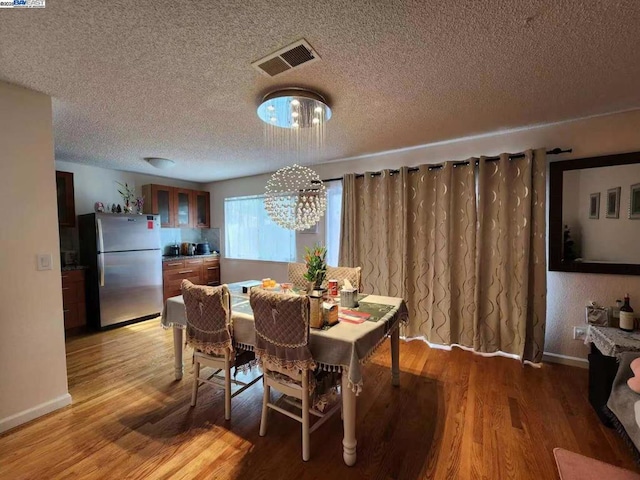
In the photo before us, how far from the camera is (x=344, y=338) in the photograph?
1.60 meters

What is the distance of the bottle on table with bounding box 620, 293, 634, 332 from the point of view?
2191 mm

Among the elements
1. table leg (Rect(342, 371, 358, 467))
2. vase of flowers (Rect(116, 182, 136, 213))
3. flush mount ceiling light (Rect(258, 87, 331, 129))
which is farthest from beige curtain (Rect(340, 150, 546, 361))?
vase of flowers (Rect(116, 182, 136, 213))

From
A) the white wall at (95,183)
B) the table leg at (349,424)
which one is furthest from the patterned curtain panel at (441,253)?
the white wall at (95,183)

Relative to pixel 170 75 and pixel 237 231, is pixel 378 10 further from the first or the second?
pixel 237 231

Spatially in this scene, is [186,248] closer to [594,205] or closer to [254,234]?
[254,234]

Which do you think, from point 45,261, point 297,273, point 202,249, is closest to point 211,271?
point 202,249

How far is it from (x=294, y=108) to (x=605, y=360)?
2.78m

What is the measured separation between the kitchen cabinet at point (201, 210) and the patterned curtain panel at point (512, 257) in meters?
4.56

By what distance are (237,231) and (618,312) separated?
496cm

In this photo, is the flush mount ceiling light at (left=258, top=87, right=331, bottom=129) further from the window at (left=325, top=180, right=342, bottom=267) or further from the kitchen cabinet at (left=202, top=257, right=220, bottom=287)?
the kitchen cabinet at (left=202, top=257, right=220, bottom=287)

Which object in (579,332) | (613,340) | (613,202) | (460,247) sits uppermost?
(613,202)

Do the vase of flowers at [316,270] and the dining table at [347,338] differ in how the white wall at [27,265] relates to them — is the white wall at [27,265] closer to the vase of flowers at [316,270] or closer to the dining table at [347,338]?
the dining table at [347,338]

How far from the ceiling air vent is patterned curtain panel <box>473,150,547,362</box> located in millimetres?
2151

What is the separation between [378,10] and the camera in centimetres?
126
